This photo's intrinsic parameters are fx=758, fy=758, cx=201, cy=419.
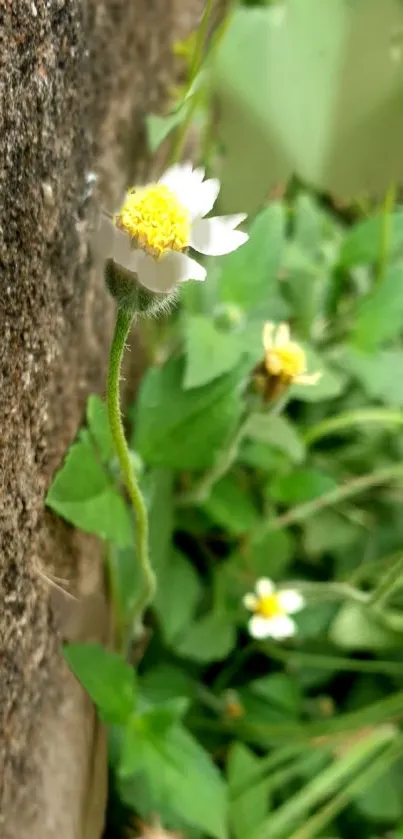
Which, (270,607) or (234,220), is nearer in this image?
(234,220)

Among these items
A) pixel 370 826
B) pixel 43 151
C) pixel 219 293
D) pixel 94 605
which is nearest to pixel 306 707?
pixel 370 826

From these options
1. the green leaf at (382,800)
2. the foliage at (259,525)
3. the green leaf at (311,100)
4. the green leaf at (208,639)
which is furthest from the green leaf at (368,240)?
the green leaf at (382,800)

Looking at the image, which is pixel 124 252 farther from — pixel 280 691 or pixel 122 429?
pixel 280 691

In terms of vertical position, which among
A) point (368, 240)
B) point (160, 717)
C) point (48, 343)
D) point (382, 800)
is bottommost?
point (382, 800)

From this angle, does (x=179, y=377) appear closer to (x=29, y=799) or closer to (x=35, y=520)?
(x=35, y=520)

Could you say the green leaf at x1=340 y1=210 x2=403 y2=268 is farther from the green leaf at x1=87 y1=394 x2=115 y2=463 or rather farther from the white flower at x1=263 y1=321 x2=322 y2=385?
the green leaf at x1=87 y1=394 x2=115 y2=463

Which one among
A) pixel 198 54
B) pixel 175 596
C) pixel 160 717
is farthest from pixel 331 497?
pixel 198 54

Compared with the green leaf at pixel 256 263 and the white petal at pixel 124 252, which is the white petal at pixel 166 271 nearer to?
the white petal at pixel 124 252

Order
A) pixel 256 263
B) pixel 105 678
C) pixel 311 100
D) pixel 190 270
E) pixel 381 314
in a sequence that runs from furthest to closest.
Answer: pixel 311 100, pixel 381 314, pixel 256 263, pixel 105 678, pixel 190 270
